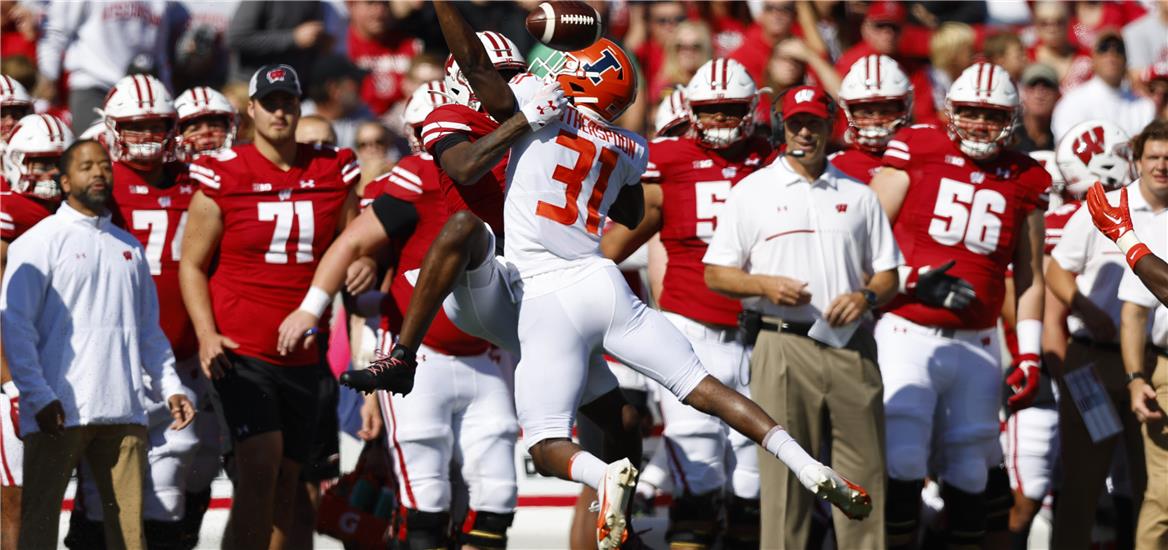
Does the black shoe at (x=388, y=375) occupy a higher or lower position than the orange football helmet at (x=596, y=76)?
lower

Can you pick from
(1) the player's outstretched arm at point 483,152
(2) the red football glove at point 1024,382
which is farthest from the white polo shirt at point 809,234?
(1) the player's outstretched arm at point 483,152

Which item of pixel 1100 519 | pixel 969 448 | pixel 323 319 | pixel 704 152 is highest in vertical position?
pixel 704 152

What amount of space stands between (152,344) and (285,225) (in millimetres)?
930

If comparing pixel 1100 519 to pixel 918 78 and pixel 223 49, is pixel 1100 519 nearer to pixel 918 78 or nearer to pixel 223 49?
pixel 918 78

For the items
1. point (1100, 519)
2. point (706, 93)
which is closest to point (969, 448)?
point (1100, 519)

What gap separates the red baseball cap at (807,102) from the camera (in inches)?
318

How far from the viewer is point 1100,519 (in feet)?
31.3

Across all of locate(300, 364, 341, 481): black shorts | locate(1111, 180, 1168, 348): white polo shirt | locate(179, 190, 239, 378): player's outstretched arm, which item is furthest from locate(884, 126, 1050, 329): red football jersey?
locate(179, 190, 239, 378): player's outstretched arm

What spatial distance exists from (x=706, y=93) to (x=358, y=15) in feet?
16.8

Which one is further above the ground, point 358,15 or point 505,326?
point 358,15

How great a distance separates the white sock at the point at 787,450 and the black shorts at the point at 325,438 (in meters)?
2.83

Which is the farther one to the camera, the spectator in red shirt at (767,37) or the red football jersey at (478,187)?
the spectator in red shirt at (767,37)

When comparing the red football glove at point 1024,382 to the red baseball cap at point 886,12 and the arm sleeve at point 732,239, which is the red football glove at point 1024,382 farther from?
the red baseball cap at point 886,12

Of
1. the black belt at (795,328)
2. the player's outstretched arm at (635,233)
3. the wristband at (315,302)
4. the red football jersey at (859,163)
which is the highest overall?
the red football jersey at (859,163)
